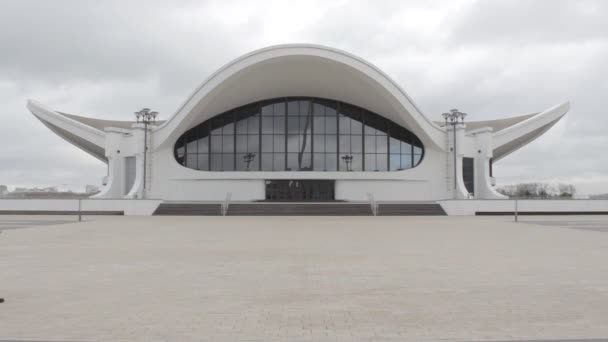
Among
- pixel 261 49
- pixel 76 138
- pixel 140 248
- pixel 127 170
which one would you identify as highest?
pixel 261 49

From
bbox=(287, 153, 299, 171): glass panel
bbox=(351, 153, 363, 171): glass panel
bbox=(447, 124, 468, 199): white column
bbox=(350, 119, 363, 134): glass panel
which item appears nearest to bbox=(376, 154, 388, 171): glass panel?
bbox=(351, 153, 363, 171): glass panel

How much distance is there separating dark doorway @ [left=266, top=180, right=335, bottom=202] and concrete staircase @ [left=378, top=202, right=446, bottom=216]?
27.8ft

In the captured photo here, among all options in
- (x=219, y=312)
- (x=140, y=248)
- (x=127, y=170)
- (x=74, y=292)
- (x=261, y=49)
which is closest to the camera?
(x=219, y=312)

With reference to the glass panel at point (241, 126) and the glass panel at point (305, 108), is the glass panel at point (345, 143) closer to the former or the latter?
the glass panel at point (305, 108)

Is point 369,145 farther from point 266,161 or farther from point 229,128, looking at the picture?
point 229,128

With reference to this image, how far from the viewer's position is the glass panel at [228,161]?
1496 inches

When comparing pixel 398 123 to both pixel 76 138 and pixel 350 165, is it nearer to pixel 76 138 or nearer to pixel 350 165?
pixel 350 165

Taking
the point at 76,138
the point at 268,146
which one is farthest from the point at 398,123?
the point at 76,138

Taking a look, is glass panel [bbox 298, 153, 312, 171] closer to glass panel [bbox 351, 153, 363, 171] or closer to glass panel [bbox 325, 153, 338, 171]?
glass panel [bbox 325, 153, 338, 171]

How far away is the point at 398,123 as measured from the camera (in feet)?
127

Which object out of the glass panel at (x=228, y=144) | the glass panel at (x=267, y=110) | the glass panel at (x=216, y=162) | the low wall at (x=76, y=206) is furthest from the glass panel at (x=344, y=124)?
the low wall at (x=76, y=206)

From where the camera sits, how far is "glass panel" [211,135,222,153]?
38.4 metres

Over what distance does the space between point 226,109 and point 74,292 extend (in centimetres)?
3260

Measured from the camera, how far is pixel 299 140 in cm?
3806
